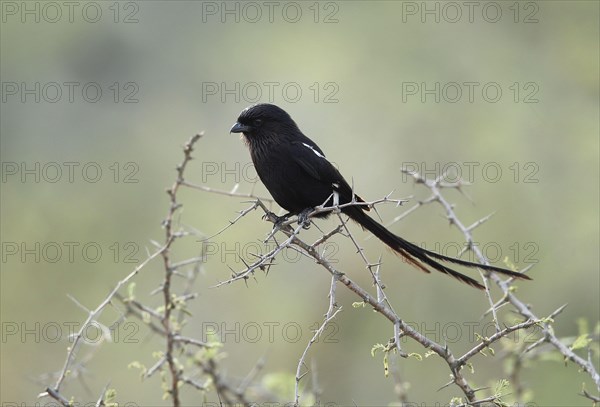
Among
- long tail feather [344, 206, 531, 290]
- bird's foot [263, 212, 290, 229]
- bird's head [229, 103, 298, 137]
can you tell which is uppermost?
bird's head [229, 103, 298, 137]

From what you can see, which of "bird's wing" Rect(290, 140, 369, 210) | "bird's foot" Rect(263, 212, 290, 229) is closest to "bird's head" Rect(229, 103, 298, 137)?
"bird's wing" Rect(290, 140, 369, 210)

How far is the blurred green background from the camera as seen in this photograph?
8.75 meters

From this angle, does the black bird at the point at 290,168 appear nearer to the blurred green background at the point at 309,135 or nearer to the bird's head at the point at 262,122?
the bird's head at the point at 262,122

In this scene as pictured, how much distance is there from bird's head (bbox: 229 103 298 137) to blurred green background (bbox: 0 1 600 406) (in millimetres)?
1880

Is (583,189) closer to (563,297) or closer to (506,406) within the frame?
(563,297)

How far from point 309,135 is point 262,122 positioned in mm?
4667

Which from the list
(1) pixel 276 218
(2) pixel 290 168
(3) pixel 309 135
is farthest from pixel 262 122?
(3) pixel 309 135

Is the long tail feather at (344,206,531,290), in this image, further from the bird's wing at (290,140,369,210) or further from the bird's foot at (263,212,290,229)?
the bird's foot at (263,212,290,229)

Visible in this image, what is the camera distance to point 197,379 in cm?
230

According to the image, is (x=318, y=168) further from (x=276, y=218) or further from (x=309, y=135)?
(x=309, y=135)

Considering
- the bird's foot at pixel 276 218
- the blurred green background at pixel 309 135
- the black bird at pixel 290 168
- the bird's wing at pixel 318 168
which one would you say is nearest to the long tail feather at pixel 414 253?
the black bird at pixel 290 168

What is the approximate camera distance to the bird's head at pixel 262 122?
5.45 m

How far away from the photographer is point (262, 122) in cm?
549

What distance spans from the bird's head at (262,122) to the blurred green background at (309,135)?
1880 millimetres
